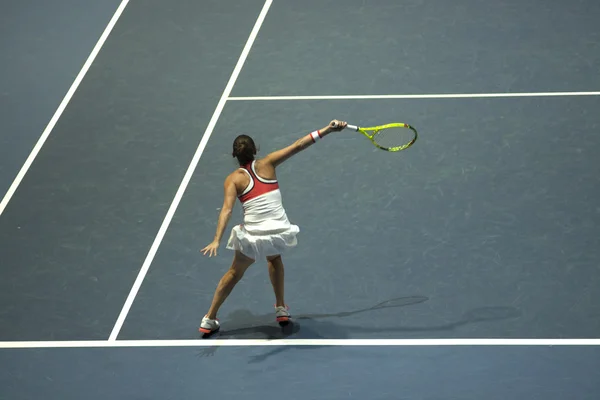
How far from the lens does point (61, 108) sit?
11.9 meters

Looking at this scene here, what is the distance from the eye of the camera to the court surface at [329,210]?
27.3 ft

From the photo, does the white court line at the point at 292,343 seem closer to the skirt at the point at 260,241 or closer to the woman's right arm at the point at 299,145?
the skirt at the point at 260,241

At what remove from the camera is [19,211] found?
10.4 metres

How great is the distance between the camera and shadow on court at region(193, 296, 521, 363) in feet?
28.1

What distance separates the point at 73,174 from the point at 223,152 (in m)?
1.51

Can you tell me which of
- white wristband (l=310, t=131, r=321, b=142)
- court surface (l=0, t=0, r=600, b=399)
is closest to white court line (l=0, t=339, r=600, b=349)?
court surface (l=0, t=0, r=600, b=399)

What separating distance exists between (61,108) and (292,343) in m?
4.75

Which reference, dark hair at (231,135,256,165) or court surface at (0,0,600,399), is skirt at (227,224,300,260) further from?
court surface at (0,0,600,399)

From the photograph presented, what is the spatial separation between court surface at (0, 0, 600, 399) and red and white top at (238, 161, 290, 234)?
957 mm

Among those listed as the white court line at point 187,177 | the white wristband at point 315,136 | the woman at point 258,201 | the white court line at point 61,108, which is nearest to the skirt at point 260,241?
the woman at point 258,201

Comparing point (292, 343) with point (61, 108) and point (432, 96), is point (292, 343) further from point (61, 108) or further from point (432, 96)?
point (61, 108)

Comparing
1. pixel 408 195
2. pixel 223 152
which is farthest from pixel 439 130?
pixel 223 152

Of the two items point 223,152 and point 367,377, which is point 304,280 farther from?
point 223,152

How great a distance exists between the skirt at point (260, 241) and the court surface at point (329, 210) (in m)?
0.77
